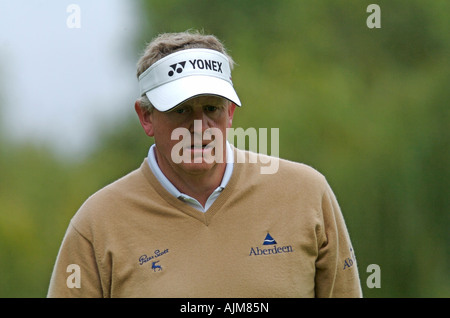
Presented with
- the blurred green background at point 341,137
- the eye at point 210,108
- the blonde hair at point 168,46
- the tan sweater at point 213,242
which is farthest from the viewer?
the blurred green background at point 341,137

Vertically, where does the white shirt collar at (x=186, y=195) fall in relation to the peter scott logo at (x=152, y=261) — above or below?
above

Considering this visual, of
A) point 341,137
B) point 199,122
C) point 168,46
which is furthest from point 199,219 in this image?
point 341,137

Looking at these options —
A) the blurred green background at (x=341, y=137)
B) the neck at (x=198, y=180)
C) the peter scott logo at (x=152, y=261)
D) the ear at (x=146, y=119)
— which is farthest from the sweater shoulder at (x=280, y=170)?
the blurred green background at (x=341, y=137)

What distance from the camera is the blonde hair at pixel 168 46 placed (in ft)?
9.50

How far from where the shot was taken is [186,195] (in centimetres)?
281

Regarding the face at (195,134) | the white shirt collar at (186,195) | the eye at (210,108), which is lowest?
the white shirt collar at (186,195)

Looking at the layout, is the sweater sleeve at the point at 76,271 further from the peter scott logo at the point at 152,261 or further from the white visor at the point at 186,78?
the white visor at the point at 186,78

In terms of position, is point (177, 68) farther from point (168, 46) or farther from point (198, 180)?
point (198, 180)

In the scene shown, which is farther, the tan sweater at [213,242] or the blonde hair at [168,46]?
the blonde hair at [168,46]

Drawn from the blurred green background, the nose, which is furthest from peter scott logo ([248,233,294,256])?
the blurred green background

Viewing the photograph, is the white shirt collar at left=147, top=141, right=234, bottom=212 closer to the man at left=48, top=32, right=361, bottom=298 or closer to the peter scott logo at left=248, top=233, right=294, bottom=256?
the man at left=48, top=32, right=361, bottom=298

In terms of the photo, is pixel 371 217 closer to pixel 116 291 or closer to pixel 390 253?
pixel 390 253
